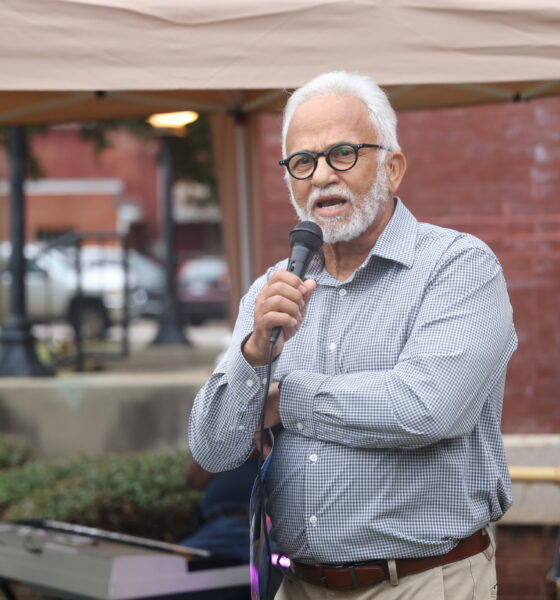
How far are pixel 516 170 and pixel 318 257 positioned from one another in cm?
266

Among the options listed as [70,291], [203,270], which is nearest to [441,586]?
[70,291]

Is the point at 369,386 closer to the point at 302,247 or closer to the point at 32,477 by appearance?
the point at 302,247

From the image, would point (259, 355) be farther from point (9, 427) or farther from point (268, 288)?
point (9, 427)

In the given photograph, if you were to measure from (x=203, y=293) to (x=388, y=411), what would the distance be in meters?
19.4

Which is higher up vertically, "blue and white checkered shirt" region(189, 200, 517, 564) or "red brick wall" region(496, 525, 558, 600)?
"blue and white checkered shirt" region(189, 200, 517, 564)

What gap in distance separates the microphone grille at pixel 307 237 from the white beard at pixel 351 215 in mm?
113

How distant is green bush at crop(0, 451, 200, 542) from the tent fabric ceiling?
3.56 metres

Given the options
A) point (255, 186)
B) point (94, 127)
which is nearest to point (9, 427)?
point (255, 186)

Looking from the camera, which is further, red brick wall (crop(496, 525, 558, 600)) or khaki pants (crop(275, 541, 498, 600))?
red brick wall (crop(496, 525, 558, 600))

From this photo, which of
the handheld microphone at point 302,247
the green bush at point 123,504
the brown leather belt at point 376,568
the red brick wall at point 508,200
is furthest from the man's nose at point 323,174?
the green bush at point 123,504

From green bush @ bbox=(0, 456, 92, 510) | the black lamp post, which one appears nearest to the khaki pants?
green bush @ bbox=(0, 456, 92, 510)

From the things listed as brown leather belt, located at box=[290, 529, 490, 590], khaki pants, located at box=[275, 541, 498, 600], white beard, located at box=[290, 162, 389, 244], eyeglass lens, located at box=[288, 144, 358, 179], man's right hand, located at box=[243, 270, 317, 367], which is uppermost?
eyeglass lens, located at box=[288, 144, 358, 179]

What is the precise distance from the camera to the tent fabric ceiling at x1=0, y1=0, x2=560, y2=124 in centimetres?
295

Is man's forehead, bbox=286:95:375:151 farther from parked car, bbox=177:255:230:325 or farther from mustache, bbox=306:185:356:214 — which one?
parked car, bbox=177:255:230:325
